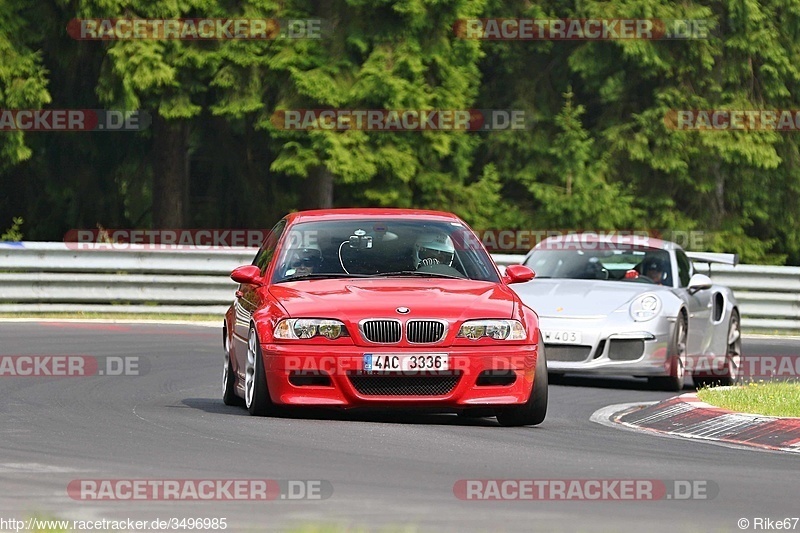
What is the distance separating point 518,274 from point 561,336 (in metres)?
3.58

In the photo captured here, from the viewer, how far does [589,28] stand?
1272 inches

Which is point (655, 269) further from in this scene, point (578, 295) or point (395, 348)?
point (395, 348)

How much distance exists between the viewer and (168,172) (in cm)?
2989

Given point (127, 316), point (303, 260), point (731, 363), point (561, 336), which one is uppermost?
point (303, 260)

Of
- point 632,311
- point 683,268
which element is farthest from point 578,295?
point 683,268

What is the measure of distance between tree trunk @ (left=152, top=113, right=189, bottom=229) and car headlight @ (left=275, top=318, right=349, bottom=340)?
19148 mm

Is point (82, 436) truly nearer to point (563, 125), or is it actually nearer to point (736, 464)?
point (736, 464)

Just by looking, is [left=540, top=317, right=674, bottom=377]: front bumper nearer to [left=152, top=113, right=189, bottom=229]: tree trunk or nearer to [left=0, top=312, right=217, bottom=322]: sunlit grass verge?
[left=0, top=312, right=217, bottom=322]: sunlit grass verge

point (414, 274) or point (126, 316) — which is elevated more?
point (414, 274)

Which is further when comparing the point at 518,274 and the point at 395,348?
the point at 518,274

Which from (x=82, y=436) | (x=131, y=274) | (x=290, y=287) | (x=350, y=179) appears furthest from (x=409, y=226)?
(x=350, y=179)

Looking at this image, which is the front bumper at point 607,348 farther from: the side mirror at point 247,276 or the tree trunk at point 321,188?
the tree trunk at point 321,188

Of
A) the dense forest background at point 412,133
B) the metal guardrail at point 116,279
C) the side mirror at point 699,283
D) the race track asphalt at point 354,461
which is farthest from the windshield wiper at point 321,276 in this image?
the dense forest background at point 412,133

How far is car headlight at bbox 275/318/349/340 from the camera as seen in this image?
10602 millimetres
